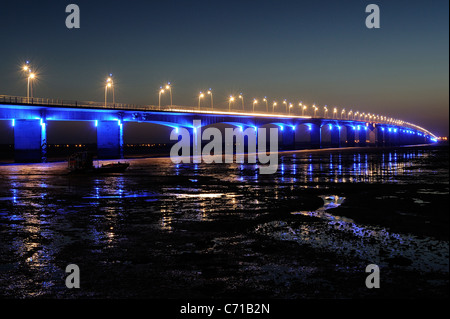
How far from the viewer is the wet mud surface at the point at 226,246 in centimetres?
930

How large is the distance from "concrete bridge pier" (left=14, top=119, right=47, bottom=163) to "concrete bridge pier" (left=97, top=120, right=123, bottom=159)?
1716cm

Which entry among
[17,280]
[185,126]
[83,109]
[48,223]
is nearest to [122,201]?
[48,223]

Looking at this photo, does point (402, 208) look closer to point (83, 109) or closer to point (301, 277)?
point (301, 277)

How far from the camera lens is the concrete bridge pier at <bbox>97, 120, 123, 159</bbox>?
89188 mm

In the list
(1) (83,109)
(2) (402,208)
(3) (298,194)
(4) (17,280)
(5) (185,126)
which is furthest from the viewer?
(5) (185,126)

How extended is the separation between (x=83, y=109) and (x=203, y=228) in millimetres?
68161

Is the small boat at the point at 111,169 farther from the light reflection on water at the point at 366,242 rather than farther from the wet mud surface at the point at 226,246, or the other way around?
the light reflection on water at the point at 366,242

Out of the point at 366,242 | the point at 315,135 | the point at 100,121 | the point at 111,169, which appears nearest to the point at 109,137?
the point at 100,121

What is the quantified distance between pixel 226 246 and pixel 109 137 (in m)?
80.3

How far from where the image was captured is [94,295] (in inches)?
352

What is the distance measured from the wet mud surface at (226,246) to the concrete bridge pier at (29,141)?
51456mm

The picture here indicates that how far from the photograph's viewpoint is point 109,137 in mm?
89375

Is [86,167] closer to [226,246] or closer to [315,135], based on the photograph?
[226,246]

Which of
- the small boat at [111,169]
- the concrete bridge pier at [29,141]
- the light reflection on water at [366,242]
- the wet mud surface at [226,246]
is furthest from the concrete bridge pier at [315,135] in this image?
the light reflection on water at [366,242]
